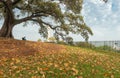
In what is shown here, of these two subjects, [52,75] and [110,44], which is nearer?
[52,75]

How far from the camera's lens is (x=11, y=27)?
37906 millimetres

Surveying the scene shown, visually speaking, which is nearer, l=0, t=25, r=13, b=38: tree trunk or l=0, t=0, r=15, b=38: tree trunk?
l=0, t=0, r=15, b=38: tree trunk

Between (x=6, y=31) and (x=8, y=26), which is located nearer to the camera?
(x=8, y=26)

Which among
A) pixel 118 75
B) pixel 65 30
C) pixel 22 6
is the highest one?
pixel 22 6

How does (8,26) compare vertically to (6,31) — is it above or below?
above

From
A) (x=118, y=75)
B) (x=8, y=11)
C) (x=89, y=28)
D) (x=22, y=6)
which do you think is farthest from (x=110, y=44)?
(x=118, y=75)

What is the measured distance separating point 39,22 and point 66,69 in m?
29.2

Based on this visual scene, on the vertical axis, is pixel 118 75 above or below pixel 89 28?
below

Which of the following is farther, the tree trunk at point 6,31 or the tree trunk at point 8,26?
the tree trunk at point 6,31

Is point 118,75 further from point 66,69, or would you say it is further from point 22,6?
point 22,6

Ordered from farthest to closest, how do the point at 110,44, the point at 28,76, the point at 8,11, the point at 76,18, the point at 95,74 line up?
the point at 110,44
the point at 76,18
the point at 8,11
the point at 95,74
the point at 28,76

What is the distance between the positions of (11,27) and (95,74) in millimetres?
26467

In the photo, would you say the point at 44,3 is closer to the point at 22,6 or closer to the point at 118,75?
the point at 22,6

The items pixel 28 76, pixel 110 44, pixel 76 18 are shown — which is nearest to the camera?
pixel 28 76
